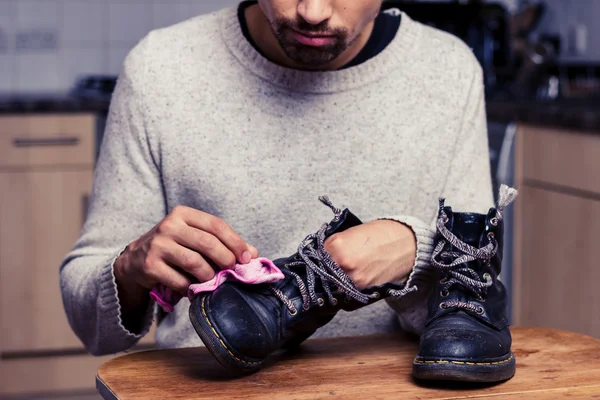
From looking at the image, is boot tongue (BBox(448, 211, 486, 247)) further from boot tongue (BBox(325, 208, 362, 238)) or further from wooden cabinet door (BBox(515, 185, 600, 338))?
wooden cabinet door (BBox(515, 185, 600, 338))

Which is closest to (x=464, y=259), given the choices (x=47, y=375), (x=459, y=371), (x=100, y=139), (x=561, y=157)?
(x=459, y=371)

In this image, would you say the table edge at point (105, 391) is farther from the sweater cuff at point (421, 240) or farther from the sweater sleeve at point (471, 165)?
the sweater sleeve at point (471, 165)

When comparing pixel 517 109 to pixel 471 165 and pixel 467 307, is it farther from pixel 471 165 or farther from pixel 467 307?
pixel 467 307

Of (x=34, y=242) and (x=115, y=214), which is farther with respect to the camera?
(x=34, y=242)

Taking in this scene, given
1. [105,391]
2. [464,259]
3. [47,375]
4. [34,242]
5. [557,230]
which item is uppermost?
[464,259]

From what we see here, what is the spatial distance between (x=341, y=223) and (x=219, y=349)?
19cm

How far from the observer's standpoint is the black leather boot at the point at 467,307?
828 millimetres

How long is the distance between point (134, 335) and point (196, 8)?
7.87 feet

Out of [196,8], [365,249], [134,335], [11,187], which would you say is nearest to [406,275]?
[365,249]

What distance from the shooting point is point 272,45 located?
1237 mm

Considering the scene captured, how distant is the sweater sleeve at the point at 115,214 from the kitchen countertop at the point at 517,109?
1.16 metres

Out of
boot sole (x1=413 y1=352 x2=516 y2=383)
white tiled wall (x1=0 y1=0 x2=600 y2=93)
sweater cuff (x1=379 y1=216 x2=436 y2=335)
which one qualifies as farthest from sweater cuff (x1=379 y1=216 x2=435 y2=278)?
white tiled wall (x1=0 y1=0 x2=600 y2=93)

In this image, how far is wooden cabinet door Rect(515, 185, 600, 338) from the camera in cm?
209

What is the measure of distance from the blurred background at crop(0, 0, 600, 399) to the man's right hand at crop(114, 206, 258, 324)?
1342 millimetres
